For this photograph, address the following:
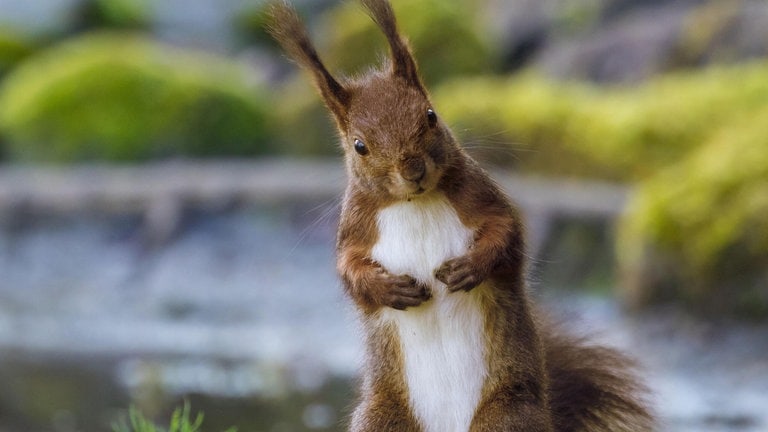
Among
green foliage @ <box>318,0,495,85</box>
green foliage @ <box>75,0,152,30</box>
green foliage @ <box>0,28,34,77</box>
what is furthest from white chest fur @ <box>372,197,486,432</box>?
green foliage @ <box>75,0,152,30</box>

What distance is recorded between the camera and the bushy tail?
4.00 metres

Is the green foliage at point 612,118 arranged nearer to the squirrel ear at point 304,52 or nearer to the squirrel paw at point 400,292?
the squirrel ear at point 304,52

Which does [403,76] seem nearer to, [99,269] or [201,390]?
[201,390]

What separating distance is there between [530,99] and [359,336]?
7311 mm

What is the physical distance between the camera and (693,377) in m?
6.66

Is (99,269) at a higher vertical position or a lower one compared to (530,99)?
lower

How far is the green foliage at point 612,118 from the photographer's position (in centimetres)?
938

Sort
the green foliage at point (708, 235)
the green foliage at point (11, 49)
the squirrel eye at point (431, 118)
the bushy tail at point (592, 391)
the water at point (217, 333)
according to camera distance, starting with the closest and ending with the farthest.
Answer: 1. the squirrel eye at point (431, 118)
2. the bushy tail at point (592, 391)
3. the water at point (217, 333)
4. the green foliage at point (708, 235)
5. the green foliage at point (11, 49)

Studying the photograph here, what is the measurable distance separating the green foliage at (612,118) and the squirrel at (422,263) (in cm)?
502

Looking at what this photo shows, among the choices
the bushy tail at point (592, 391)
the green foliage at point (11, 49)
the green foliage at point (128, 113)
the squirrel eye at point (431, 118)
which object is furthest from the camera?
the green foliage at point (11, 49)

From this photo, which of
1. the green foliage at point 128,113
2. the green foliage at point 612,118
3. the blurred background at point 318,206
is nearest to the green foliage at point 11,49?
the blurred background at point 318,206

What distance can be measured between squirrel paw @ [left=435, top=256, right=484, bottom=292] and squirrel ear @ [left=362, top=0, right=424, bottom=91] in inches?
19.1

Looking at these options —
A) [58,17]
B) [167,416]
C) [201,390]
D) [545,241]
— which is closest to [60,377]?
[201,390]

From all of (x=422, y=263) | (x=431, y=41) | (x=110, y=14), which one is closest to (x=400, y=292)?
(x=422, y=263)
